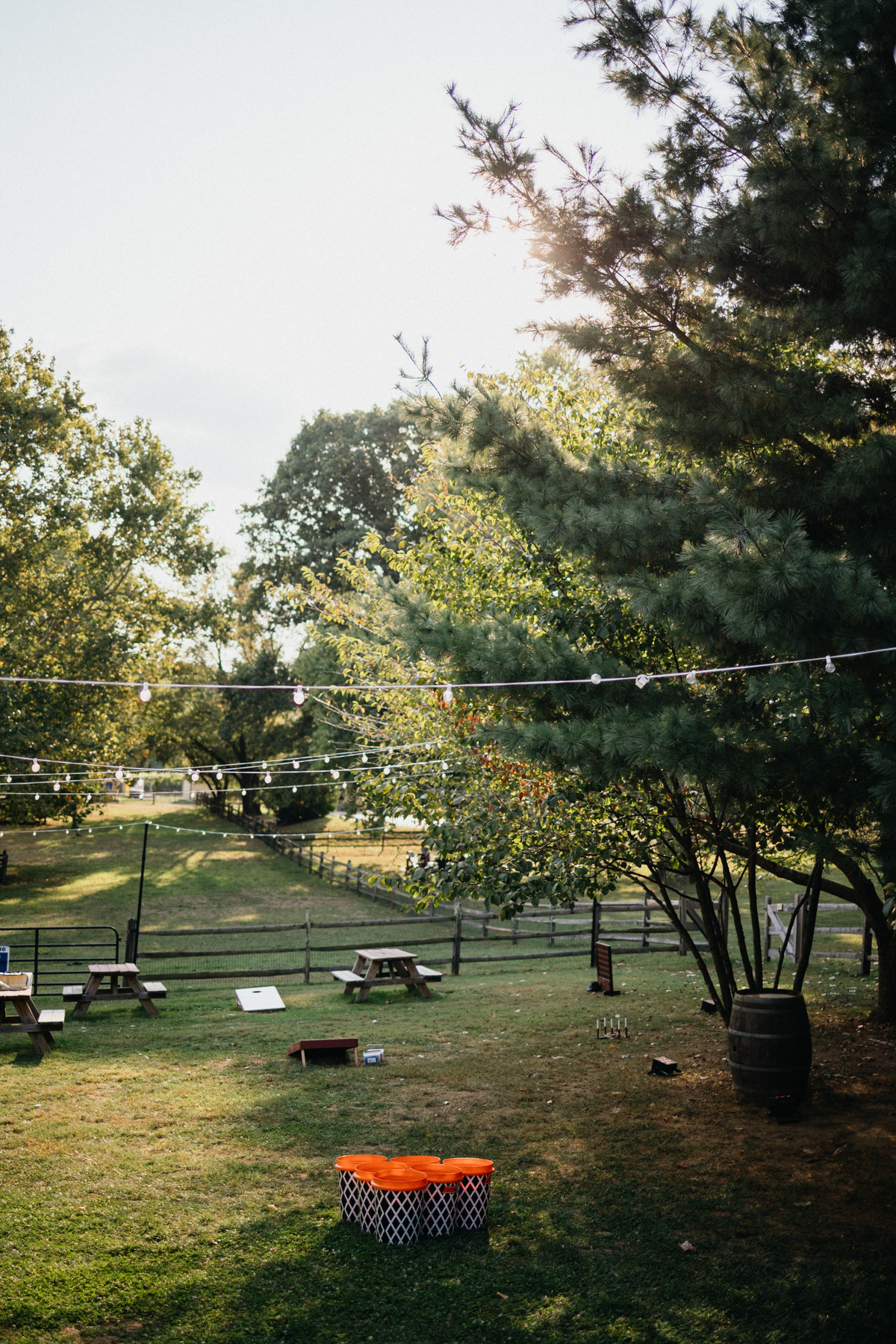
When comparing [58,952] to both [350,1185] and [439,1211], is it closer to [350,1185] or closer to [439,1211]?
[350,1185]

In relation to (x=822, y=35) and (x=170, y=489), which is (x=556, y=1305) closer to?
(x=822, y=35)

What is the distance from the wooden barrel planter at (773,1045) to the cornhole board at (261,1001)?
6717 mm

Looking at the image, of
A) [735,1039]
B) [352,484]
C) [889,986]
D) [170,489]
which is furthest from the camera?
[352,484]

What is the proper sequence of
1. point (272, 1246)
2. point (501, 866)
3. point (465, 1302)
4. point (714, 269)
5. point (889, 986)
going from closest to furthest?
point (465, 1302), point (272, 1246), point (714, 269), point (501, 866), point (889, 986)

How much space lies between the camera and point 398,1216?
525 centimetres

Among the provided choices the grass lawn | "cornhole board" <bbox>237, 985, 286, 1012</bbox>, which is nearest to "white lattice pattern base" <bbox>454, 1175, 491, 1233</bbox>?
the grass lawn

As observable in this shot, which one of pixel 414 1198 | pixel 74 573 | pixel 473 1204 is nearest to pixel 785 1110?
pixel 473 1204

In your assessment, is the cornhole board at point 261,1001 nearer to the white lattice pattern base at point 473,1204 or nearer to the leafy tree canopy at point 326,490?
the white lattice pattern base at point 473,1204

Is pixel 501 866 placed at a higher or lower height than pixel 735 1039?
higher

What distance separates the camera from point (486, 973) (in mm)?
15461

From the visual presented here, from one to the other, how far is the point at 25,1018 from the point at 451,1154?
5.29 m

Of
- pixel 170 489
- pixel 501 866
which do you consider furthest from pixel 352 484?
pixel 501 866

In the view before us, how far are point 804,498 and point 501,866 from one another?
165 inches

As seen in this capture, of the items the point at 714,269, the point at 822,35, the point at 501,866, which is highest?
the point at 822,35
